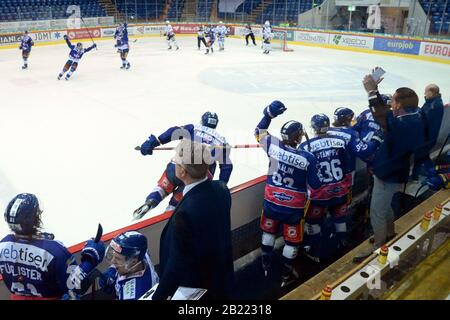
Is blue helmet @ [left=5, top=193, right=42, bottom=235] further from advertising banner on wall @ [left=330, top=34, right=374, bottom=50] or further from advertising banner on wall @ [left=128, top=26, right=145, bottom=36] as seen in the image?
advertising banner on wall @ [left=128, top=26, right=145, bottom=36]

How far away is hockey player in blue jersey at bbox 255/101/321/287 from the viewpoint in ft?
9.33

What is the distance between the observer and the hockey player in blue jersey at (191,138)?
3215mm

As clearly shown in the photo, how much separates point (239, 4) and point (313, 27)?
8.10m

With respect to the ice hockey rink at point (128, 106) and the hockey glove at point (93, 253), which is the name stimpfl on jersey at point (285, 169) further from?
the ice hockey rink at point (128, 106)

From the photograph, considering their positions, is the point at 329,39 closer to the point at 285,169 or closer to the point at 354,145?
the point at 354,145

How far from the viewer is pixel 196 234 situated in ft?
5.34

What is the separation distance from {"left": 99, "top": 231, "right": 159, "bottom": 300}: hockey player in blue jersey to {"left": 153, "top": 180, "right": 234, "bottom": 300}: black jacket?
0.30 m

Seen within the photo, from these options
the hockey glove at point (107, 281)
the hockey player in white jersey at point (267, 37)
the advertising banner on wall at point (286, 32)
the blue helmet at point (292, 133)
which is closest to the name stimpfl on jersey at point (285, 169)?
the blue helmet at point (292, 133)

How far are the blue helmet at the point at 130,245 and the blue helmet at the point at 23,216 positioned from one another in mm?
Result: 385

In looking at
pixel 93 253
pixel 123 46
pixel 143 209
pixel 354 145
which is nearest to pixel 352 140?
pixel 354 145

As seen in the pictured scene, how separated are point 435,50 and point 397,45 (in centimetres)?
154

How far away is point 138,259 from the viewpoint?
2.09 metres
